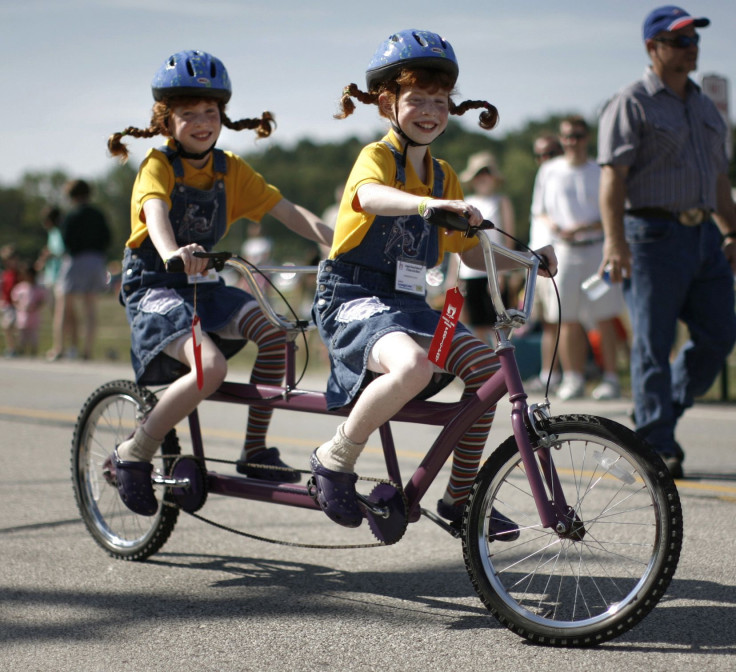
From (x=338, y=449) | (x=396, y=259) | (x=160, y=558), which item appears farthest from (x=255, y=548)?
(x=396, y=259)

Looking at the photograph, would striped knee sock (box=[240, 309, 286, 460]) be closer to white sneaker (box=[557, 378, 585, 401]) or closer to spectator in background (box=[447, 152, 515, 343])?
white sneaker (box=[557, 378, 585, 401])

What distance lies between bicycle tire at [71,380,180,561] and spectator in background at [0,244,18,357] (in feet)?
37.3

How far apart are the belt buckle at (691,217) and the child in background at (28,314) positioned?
11914 mm

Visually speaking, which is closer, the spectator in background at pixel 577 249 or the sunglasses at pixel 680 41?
the sunglasses at pixel 680 41

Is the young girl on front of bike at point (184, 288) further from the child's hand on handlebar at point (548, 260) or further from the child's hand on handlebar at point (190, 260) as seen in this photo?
the child's hand on handlebar at point (548, 260)

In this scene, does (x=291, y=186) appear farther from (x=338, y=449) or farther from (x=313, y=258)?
(x=338, y=449)

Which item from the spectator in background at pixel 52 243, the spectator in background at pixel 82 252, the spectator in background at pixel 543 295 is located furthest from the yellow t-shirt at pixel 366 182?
the spectator in background at pixel 52 243

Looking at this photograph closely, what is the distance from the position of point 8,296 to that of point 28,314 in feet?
6.68

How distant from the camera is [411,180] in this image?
12.7ft

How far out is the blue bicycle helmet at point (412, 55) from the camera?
3.70 metres

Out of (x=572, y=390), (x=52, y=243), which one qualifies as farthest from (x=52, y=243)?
(x=572, y=390)

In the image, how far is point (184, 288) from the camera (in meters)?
4.46

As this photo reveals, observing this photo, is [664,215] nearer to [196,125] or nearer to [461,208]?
[196,125]

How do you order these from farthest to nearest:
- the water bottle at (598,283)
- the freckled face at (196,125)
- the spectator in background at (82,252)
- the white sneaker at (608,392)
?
1. the spectator in background at (82,252)
2. the white sneaker at (608,392)
3. the water bottle at (598,283)
4. the freckled face at (196,125)
